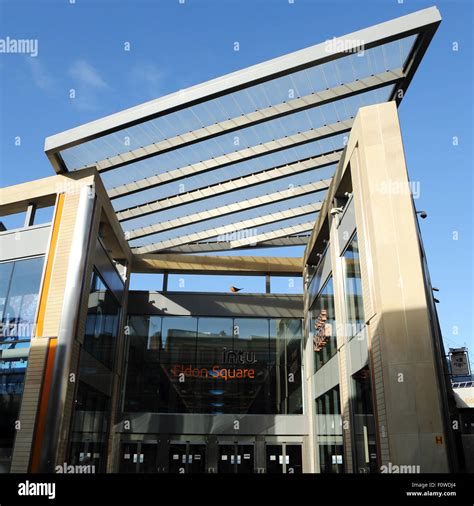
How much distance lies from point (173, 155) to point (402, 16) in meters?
7.38

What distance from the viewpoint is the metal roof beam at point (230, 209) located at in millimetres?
16547

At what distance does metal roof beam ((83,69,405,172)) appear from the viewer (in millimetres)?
12329

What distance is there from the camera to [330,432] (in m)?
15.6

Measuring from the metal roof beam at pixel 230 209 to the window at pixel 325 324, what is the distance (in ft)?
10.6

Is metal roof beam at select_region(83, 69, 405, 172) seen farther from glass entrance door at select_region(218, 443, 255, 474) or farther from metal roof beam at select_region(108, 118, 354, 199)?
glass entrance door at select_region(218, 443, 255, 474)

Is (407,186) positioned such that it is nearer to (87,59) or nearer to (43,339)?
(87,59)

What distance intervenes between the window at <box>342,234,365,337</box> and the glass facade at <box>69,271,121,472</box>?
7492 mm

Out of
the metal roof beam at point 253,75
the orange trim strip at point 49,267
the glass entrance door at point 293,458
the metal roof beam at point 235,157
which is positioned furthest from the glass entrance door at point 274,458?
the metal roof beam at point 253,75

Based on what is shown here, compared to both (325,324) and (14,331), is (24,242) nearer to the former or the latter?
(14,331)

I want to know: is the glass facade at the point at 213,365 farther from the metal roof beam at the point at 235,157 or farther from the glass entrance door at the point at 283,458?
the metal roof beam at the point at 235,157

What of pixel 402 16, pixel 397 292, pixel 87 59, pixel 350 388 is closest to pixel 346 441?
pixel 350 388

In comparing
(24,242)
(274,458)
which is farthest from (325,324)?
(24,242)

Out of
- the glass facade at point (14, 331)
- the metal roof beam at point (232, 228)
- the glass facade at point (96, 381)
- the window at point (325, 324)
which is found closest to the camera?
the glass facade at point (14, 331)

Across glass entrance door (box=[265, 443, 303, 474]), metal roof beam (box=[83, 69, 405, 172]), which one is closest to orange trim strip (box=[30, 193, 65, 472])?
metal roof beam (box=[83, 69, 405, 172])
